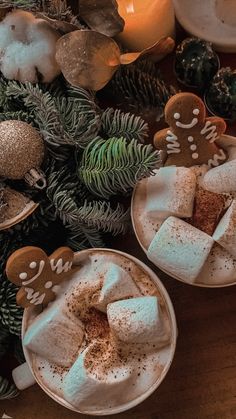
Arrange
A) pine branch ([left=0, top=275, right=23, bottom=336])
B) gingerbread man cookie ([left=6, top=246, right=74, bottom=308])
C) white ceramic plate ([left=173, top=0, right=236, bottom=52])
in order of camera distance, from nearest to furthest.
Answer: gingerbread man cookie ([left=6, top=246, right=74, bottom=308])
pine branch ([left=0, top=275, right=23, bottom=336])
white ceramic plate ([left=173, top=0, right=236, bottom=52])

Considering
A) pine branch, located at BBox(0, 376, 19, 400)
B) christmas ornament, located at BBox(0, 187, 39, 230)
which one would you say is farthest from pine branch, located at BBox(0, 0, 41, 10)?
pine branch, located at BBox(0, 376, 19, 400)

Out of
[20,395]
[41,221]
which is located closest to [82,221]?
[41,221]

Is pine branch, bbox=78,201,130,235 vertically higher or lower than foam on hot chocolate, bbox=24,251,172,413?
higher

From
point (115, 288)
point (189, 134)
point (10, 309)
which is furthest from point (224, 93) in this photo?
point (10, 309)

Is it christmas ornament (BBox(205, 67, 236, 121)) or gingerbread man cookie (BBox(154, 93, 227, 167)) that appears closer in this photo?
gingerbread man cookie (BBox(154, 93, 227, 167))

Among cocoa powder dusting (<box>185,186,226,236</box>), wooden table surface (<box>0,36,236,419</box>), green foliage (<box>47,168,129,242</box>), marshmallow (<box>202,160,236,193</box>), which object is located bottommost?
wooden table surface (<box>0,36,236,419</box>)

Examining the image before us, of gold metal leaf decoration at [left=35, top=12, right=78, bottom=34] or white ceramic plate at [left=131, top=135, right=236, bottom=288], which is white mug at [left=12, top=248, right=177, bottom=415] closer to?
white ceramic plate at [left=131, top=135, right=236, bottom=288]

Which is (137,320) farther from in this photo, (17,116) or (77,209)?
(17,116)
